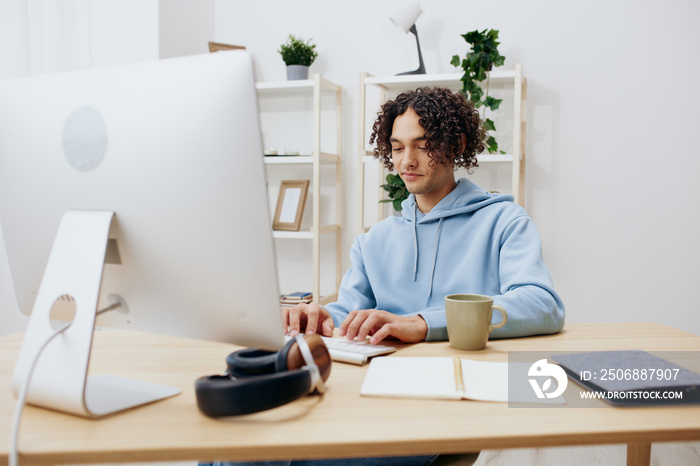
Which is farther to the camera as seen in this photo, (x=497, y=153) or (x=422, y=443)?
Answer: (x=497, y=153)

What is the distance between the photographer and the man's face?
4.98ft

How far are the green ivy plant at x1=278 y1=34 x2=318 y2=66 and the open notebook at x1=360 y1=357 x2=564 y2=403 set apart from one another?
227 centimetres

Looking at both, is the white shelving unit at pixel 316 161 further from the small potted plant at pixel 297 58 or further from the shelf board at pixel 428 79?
the shelf board at pixel 428 79

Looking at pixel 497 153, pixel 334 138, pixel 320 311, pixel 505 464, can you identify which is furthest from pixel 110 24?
pixel 505 464

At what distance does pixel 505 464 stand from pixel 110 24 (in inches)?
104

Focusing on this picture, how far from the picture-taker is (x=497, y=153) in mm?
2648

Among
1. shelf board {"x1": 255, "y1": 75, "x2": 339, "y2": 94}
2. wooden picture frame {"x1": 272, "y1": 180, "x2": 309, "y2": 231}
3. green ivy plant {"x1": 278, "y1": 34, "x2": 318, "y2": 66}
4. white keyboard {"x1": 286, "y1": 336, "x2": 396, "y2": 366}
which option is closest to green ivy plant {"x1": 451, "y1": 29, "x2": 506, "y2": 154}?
shelf board {"x1": 255, "y1": 75, "x2": 339, "y2": 94}

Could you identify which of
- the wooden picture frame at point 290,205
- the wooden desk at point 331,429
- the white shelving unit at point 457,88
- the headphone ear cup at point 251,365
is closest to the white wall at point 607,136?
the white shelving unit at point 457,88

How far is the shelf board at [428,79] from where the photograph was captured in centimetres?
252

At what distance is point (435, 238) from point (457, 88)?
1.49 meters

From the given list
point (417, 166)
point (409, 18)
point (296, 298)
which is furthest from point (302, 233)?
point (417, 166)

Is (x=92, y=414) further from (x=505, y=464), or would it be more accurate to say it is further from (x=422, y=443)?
(x=505, y=464)

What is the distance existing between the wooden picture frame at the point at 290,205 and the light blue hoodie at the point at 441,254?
1389 millimetres

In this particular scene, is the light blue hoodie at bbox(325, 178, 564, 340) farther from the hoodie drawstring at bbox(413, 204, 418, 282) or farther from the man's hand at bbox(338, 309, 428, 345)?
the man's hand at bbox(338, 309, 428, 345)
